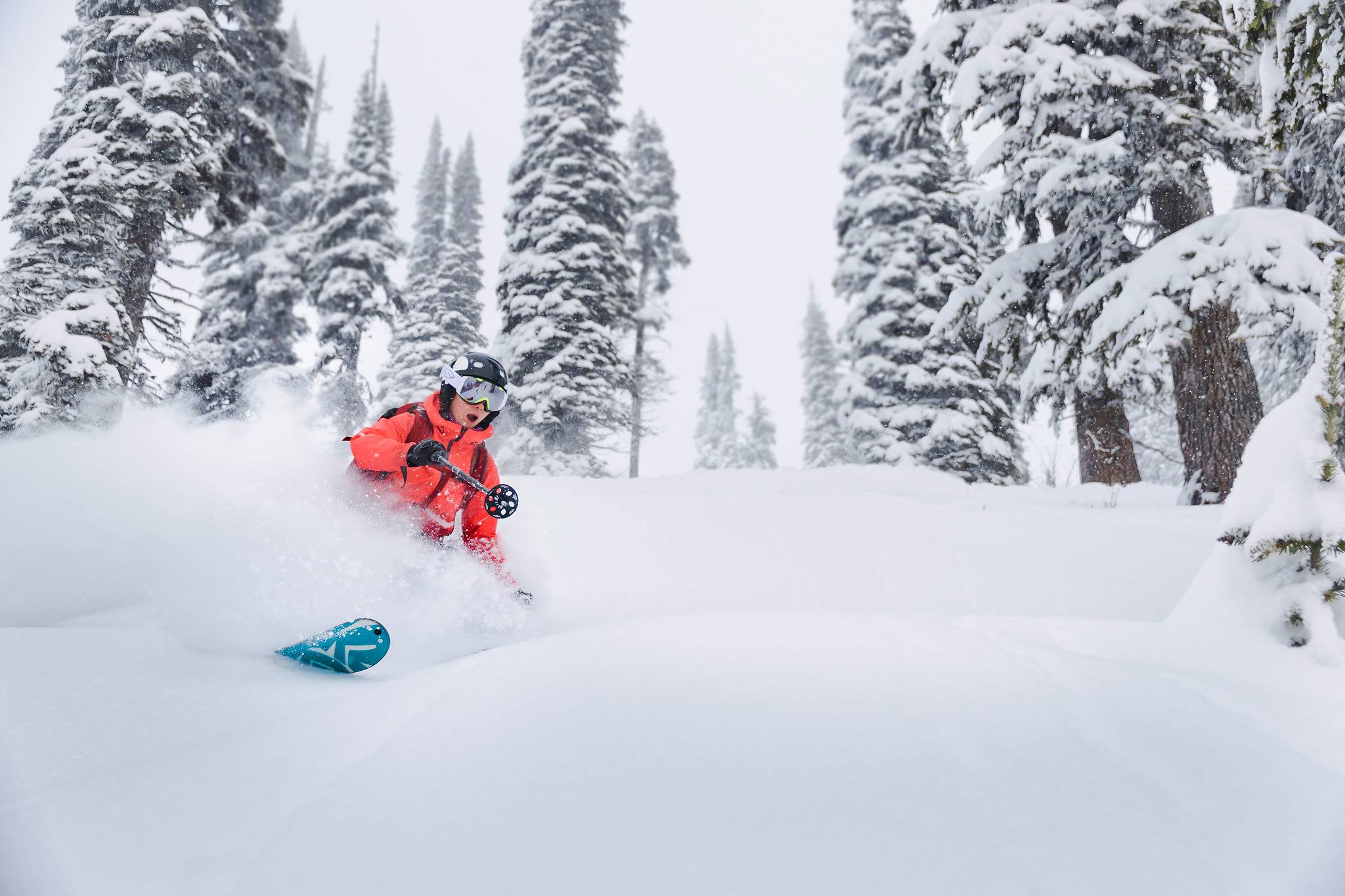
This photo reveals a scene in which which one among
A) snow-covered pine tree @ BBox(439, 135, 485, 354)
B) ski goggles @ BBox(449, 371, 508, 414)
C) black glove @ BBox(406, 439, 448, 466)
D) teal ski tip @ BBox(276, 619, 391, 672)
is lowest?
teal ski tip @ BBox(276, 619, 391, 672)

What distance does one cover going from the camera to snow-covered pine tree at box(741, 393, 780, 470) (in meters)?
41.2

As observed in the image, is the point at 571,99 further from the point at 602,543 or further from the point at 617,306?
the point at 602,543

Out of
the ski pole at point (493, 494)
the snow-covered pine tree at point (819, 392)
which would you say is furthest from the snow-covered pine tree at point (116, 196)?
the snow-covered pine tree at point (819, 392)

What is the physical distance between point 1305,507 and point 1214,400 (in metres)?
5.71

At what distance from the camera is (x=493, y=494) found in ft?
14.0

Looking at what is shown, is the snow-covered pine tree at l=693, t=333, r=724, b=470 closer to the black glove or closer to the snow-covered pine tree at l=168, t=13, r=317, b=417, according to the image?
the snow-covered pine tree at l=168, t=13, r=317, b=417

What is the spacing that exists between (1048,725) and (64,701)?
110 inches

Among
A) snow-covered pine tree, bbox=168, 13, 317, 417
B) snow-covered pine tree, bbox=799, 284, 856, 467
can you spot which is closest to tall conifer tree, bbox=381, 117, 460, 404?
snow-covered pine tree, bbox=168, 13, 317, 417

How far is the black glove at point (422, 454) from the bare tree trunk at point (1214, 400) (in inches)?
287

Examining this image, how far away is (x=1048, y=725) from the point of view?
1665 mm

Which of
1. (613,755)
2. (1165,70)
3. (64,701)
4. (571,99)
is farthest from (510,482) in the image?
(571,99)

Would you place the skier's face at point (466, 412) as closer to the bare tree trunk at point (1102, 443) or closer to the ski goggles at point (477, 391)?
the ski goggles at point (477, 391)

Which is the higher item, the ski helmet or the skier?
the ski helmet

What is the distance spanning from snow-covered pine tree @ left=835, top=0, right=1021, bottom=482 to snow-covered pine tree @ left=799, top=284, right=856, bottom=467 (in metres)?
16.0
